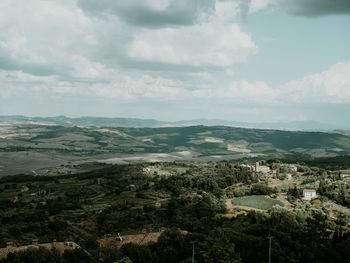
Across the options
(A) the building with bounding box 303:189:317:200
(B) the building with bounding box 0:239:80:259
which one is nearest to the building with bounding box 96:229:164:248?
(B) the building with bounding box 0:239:80:259

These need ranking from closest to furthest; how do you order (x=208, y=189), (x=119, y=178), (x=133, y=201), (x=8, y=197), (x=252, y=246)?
1. (x=252, y=246)
2. (x=133, y=201)
3. (x=208, y=189)
4. (x=8, y=197)
5. (x=119, y=178)

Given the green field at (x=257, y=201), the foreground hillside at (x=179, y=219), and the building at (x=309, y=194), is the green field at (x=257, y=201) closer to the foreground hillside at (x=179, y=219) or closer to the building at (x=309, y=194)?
the foreground hillside at (x=179, y=219)

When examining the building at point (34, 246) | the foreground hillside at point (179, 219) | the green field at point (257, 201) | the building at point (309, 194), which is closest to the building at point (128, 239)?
the foreground hillside at point (179, 219)

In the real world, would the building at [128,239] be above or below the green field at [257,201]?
below

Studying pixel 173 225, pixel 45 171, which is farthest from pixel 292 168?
A: pixel 45 171

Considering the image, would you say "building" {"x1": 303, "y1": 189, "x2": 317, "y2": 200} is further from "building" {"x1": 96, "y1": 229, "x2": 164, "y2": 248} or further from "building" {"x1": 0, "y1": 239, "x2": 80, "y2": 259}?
"building" {"x1": 0, "y1": 239, "x2": 80, "y2": 259}

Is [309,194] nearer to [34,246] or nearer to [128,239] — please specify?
[128,239]

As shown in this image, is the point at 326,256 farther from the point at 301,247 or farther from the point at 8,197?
the point at 8,197

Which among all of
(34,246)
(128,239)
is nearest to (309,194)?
(128,239)
